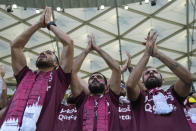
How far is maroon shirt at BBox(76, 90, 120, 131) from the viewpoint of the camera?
5.42 metres

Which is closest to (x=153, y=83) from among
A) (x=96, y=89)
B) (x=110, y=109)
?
(x=110, y=109)

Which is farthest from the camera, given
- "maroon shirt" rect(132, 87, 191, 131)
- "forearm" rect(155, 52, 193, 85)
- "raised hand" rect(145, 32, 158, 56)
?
"raised hand" rect(145, 32, 158, 56)

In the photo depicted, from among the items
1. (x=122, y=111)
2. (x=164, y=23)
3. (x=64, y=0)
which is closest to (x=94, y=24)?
(x=64, y=0)

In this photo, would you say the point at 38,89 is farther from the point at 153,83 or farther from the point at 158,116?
the point at 153,83

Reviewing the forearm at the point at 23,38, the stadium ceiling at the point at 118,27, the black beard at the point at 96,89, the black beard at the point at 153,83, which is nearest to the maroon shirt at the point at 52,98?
the forearm at the point at 23,38

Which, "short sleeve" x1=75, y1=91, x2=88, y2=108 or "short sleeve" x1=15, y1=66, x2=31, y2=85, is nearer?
"short sleeve" x1=15, y1=66, x2=31, y2=85

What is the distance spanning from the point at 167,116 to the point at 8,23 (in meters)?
18.1

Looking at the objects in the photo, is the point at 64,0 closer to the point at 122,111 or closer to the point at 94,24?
the point at 94,24

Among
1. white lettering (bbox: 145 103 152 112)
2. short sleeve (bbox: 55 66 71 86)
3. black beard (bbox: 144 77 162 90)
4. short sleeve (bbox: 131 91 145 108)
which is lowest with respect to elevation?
white lettering (bbox: 145 103 152 112)

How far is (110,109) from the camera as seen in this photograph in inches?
217

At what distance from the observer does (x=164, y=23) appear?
20.8 meters

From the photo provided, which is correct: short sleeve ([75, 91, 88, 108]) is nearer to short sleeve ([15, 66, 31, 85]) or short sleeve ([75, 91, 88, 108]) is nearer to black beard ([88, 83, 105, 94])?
black beard ([88, 83, 105, 94])

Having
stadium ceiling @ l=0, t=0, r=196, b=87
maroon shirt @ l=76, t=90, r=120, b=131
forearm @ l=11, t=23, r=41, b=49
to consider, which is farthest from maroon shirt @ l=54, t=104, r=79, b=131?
stadium ceiling @ l=0, t=0, r=196, b=87

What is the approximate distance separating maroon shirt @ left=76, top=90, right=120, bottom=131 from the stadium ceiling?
1402 cm
